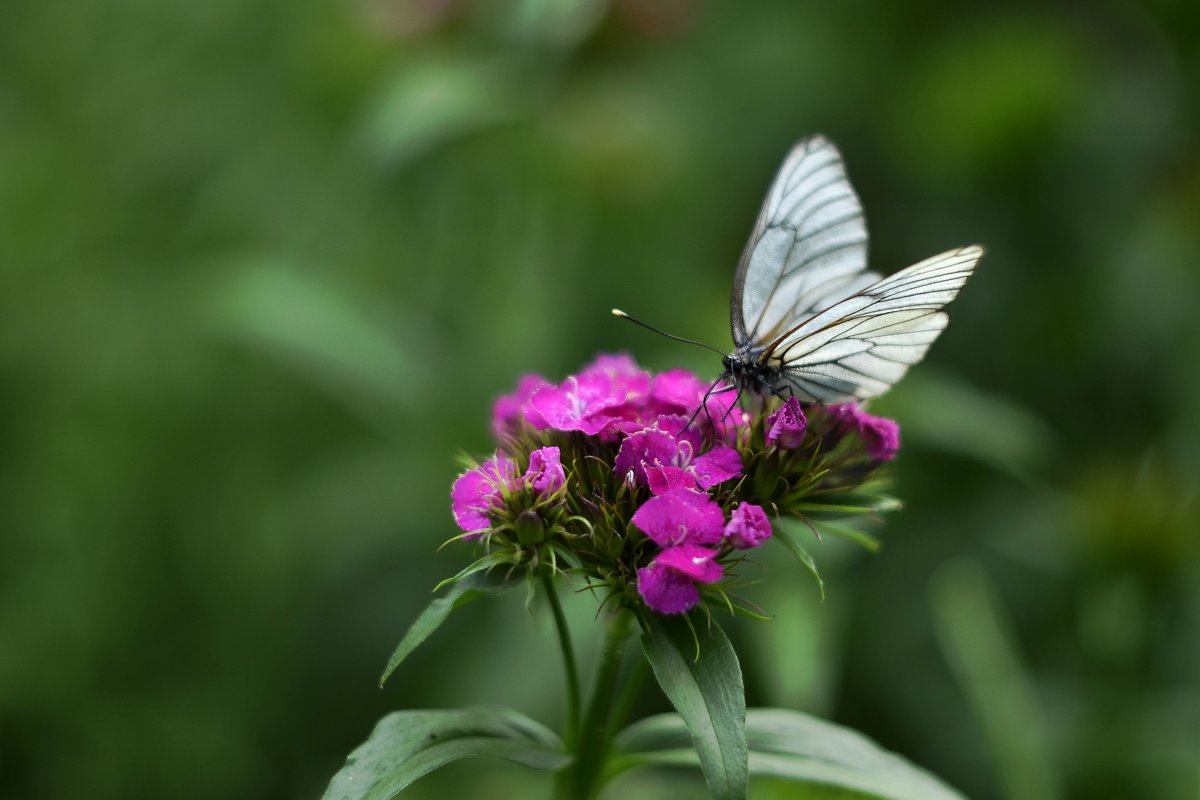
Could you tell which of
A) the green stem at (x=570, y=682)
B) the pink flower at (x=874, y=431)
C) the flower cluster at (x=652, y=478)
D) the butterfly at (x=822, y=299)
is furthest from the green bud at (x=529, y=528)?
the pink flower at (x=874, y=431)

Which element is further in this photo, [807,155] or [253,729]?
[253,729]

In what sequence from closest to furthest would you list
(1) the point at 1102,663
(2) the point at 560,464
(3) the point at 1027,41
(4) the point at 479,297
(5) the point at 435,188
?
(2) the point at 560,464 < (1) the point at 1102,663 < (4) the point at 479,297 < (5) the point at 435,188 < (3) the point at 1027,41

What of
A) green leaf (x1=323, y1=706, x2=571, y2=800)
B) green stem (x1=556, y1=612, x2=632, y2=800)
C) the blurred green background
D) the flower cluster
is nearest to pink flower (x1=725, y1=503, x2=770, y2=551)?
the flower cluster

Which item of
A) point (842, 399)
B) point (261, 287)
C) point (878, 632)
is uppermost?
point (261, 287)

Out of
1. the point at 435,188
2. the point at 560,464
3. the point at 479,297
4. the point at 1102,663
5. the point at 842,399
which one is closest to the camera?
the point at 560,464

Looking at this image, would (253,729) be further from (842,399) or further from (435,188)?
(842,399)

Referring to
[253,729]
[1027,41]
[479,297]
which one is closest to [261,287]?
[479,297]

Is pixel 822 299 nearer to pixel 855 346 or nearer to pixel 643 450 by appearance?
pixel 855 346

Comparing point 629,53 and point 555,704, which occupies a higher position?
point 629,53
